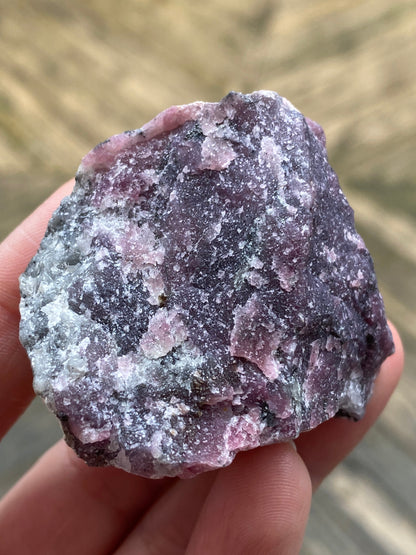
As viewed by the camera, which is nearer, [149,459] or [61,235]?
[149,459]

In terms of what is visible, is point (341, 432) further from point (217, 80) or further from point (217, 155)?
point (217, 80)

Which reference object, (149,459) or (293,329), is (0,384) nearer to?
(149,459)

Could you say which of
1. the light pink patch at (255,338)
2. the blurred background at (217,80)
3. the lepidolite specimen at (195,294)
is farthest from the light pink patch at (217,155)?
the blurred background at (217,80)

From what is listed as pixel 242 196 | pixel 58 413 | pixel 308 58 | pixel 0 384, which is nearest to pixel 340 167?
pixel 308 58

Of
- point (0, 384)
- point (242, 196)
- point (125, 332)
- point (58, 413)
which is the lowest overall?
point (0, 384)

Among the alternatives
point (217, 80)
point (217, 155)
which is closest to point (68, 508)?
point (217, 155)

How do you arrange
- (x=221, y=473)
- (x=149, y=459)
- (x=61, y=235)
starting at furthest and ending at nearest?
1. (x=221, y=473)
2. (x=61, y=235)
3. (x=149, y=459)
